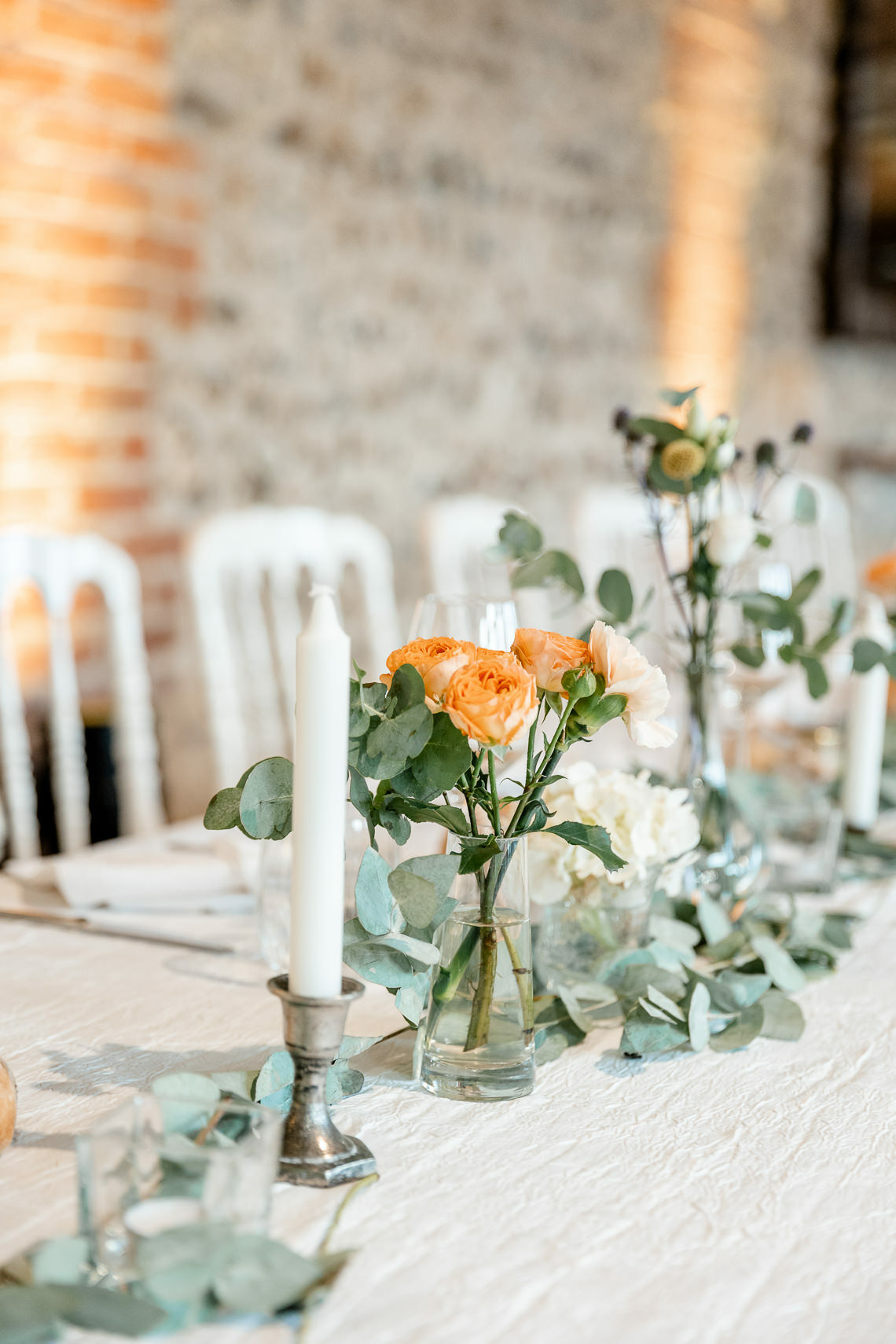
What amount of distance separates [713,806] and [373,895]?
47cm

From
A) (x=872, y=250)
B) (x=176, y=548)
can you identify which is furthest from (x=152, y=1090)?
(x=872, y=250)

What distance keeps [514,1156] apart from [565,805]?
0.28m

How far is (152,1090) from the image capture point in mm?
642

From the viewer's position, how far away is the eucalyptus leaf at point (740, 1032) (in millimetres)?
872

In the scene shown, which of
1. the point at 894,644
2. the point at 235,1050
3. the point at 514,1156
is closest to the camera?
the point at 514,1156

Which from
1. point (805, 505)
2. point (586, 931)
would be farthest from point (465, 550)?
point (586, 931)

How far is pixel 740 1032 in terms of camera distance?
88cm

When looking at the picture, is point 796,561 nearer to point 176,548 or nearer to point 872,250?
point 176,548

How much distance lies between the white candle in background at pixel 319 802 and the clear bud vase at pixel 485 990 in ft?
0.46

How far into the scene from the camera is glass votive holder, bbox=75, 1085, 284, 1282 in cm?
54

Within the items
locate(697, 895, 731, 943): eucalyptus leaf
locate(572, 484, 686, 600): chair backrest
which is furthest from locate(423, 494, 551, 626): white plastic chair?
locate(697, 895, 731, 943): eucalyptus leaf

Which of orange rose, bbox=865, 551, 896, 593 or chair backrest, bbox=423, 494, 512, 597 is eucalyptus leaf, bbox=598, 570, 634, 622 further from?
chair backrest, bbox=423, 494, 512, 597

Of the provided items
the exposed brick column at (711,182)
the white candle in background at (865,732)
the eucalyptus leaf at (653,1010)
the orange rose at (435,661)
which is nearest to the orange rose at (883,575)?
the white candle in background at (865,732)

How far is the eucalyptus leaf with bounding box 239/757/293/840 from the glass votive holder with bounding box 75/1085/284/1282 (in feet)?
0.61
